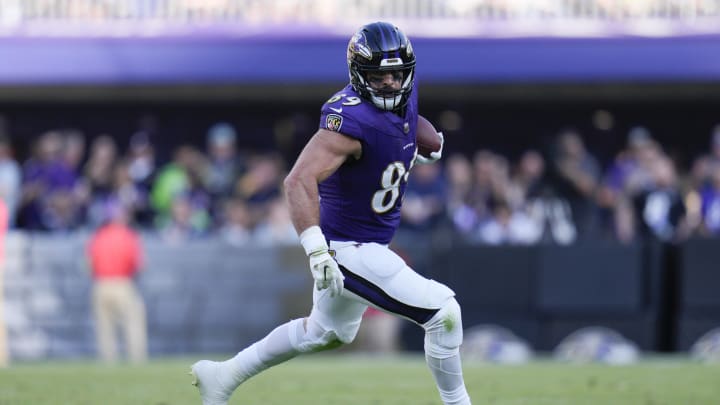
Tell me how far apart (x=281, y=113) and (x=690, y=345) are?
23.3ft

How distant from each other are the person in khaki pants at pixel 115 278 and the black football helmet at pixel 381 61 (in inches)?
325

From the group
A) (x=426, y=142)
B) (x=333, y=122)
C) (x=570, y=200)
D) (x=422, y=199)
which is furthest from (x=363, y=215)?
(x=570, y=200)

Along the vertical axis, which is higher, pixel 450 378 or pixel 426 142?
pixel 426 142

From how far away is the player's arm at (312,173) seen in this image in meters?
6.17

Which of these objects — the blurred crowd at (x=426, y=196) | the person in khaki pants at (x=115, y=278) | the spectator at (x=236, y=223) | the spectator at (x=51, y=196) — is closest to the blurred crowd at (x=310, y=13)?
the blurred crowd at (x=426, y=196)

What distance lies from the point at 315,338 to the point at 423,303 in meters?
0.60

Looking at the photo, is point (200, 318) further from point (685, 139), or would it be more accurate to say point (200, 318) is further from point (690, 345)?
point (685, 139)

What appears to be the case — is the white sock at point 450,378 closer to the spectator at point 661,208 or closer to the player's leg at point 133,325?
the spectator at point 661,208

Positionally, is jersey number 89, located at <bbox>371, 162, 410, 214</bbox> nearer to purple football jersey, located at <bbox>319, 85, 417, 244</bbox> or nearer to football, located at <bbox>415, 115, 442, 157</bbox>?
purple football jersey, located at <bbox>319, 85, 417, 244</bbox>

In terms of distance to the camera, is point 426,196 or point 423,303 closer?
point 423,303

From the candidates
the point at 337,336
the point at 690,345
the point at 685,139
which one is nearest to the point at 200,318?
the point at 690,345

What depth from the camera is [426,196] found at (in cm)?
1527

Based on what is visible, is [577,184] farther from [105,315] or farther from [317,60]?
[105,315]

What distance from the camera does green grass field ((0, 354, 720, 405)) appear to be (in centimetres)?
823
